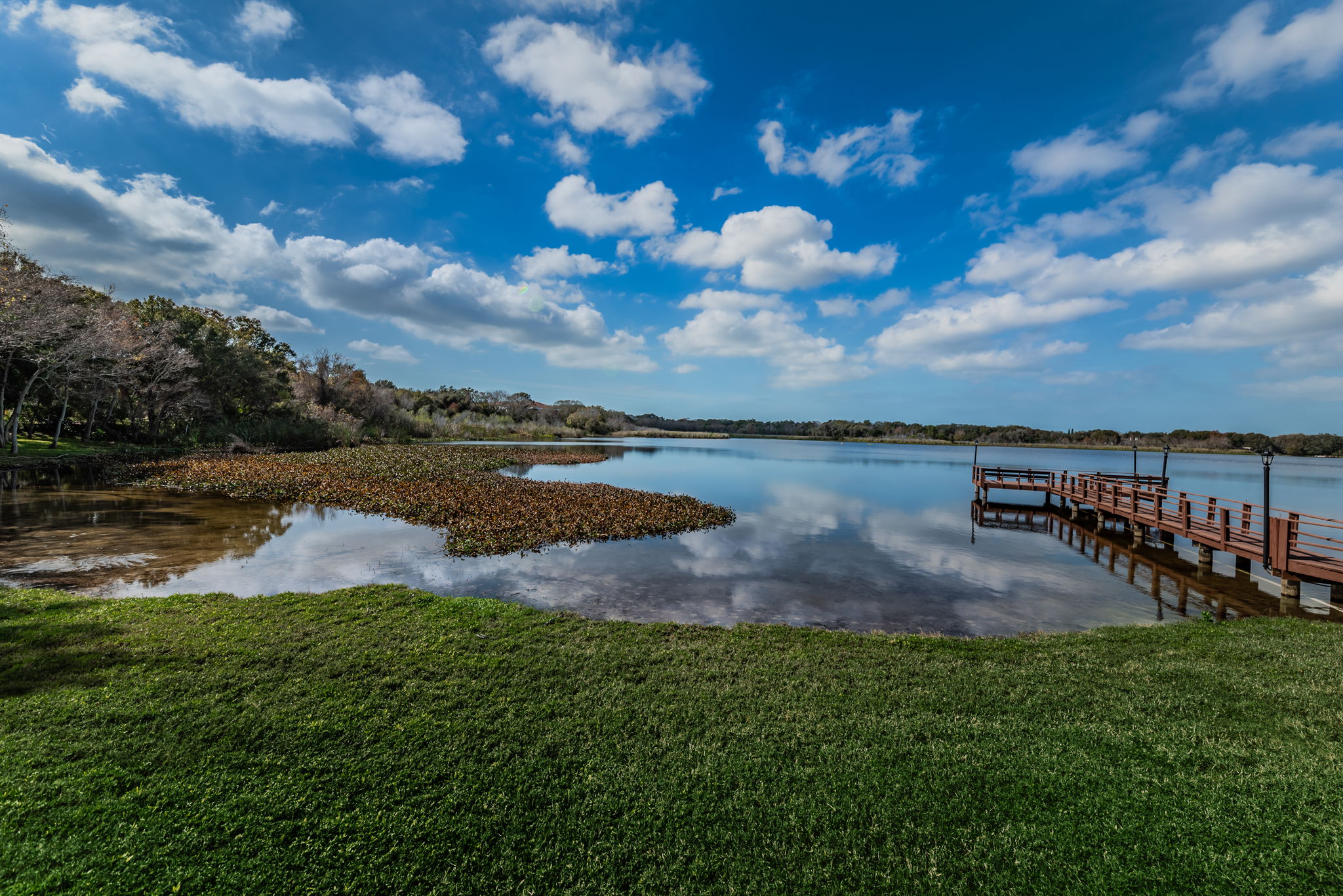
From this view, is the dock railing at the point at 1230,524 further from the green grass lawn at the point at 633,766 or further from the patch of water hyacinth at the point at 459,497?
the patch of water hyacinth at the point at 459,497

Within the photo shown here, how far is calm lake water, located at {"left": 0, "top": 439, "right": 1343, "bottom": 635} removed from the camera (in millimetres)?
8508

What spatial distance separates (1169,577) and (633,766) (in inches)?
604

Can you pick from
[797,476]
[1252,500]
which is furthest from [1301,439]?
[797,476]

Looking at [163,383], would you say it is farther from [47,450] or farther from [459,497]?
[459,497]

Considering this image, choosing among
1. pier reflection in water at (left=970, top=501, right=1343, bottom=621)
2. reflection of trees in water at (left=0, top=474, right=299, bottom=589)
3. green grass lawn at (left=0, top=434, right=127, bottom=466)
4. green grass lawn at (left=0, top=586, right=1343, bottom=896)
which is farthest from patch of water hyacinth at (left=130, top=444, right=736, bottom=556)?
pier reflection in water at (left=970, top=501, right=1343, bottom=621)

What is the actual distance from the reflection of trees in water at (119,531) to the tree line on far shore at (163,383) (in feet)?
38.4

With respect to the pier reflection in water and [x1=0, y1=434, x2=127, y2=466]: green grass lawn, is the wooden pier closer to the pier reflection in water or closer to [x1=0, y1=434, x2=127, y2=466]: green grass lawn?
the pier reflection in water

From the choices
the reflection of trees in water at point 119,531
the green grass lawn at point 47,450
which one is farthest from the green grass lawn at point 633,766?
the green grass lawn at point 47,450

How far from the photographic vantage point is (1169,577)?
12445 mm

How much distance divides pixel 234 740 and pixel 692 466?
38.0 m

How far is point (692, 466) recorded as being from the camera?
41500 millimetres

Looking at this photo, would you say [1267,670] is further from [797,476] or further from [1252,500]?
[1252,500]

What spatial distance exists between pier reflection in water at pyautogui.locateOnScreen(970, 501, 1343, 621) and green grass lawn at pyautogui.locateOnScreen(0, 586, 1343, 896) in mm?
4735

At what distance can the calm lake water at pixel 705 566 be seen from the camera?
8.51 metres
